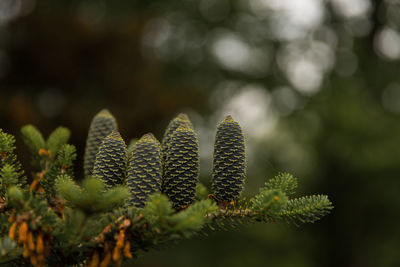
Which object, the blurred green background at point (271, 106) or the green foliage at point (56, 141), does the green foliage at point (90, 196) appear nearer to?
the green foliage at point (56, 141)

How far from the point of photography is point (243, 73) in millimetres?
10453

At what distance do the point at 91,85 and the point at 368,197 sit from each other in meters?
5.47

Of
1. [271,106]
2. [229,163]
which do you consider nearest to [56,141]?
[229,163]

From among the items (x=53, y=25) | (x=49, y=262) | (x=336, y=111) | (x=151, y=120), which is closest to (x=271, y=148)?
(x=336, y=111)

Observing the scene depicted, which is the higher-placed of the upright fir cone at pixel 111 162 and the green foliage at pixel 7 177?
the upright fir cone at pixel 111 162

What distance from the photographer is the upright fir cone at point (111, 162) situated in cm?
104

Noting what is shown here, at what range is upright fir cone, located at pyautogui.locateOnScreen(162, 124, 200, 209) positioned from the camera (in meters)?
1.04

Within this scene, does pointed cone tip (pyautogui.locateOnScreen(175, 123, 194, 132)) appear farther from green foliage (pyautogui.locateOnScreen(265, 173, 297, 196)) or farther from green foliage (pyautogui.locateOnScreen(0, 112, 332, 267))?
green foliage (pyautogui.locateOnScreen(265, 173, 297, 196))

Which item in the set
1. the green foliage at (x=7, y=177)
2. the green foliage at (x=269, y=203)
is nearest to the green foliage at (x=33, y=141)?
the green foliage at (x=7, y=177)

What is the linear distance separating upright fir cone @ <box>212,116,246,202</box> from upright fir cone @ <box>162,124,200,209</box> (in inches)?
2.9

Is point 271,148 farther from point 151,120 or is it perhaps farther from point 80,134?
point 80,134

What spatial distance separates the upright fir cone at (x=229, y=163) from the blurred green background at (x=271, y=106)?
187 inches

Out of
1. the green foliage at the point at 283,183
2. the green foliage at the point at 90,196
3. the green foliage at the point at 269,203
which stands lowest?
the green foliage at the point at 90,196

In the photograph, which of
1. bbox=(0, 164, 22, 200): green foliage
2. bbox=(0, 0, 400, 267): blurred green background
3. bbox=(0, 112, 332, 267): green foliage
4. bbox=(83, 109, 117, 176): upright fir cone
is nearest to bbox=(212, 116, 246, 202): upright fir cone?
bbox=(0, 112, 332, 267): green foliage
